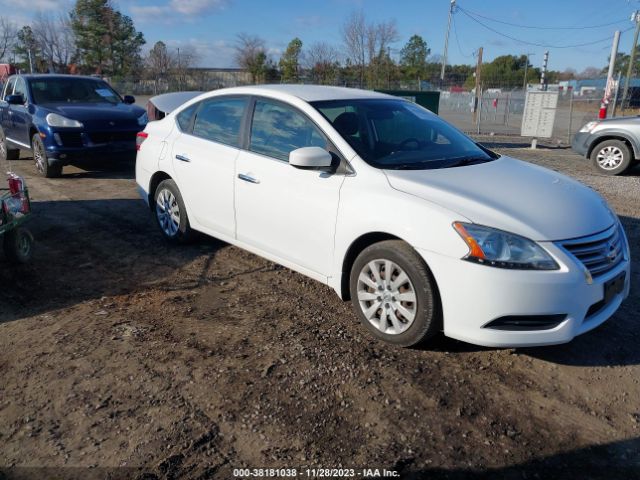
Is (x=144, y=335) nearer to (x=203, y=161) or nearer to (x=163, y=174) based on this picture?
(x=203, y=161)

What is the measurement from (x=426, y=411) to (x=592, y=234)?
155 cm

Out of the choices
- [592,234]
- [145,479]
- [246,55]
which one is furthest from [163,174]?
[246,55]

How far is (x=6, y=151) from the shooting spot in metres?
11.3

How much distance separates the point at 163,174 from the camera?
18.5 feet

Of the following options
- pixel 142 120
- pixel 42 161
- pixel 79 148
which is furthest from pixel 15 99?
pixel 142 120

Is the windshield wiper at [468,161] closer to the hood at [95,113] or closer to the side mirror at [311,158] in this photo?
the side mirror at [311,158]

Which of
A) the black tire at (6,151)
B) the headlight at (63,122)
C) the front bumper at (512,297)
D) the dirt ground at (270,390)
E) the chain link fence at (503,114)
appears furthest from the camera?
the chain link fence at (503,114)

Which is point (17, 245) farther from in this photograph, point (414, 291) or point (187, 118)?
point (414, 291)

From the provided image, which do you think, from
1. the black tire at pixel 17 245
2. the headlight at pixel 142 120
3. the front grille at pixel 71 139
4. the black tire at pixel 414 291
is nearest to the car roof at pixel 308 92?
the black tire at pixel 414 291

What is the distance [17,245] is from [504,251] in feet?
14.3

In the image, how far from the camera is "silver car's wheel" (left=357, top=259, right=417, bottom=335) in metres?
3.44

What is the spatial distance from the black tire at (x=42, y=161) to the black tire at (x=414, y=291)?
743 cm

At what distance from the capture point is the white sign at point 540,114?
15383 mm

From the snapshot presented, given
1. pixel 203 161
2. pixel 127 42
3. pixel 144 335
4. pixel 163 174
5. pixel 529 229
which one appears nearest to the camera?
pixel 529 229
